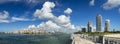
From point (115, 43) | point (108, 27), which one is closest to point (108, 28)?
point (108, 27)

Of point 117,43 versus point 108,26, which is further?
point 108,26

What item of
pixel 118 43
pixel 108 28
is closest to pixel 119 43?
pixel 118 43

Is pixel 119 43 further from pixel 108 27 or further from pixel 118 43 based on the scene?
pixel 108 27

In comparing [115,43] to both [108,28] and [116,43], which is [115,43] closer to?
[116,43]

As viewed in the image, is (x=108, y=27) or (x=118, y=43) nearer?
(x=118, y=43)

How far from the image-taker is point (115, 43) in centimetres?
1399

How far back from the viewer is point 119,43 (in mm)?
13602

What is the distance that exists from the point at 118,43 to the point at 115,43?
0.91ft

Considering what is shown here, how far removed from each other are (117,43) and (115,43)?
9.9 inches

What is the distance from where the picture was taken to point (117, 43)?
13.8 metres

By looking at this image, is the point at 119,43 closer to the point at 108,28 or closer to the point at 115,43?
the point at 115,43

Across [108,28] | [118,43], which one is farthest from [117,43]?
[108,28]

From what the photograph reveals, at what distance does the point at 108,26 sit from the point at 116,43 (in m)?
165

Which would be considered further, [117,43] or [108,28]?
[108,28]
